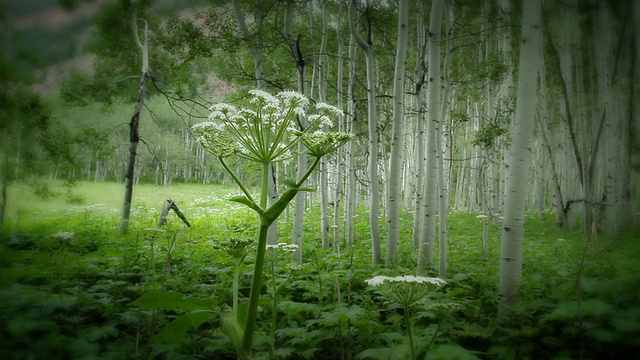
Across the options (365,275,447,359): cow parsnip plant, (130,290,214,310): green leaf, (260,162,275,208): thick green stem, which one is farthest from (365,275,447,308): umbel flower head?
(130,290,214,310): green leaf

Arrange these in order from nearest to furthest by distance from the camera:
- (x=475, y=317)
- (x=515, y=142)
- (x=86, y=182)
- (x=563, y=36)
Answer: (x=86, y=182)
(x=475, y=317)
(x=515, y=142)
(x=563, y=36)

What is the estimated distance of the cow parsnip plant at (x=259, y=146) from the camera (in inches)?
68.1

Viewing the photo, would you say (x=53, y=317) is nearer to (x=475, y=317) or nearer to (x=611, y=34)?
(x=475, y=317)

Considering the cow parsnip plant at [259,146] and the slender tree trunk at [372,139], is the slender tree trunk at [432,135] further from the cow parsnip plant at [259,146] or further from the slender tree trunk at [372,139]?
the cow parsnip plant at [259,146]

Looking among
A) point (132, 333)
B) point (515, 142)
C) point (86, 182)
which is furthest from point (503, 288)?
point (86, 182)

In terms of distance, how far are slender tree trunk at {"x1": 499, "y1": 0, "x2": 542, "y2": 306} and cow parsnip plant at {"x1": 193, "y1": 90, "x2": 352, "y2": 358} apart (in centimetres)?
210

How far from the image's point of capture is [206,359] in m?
2.22

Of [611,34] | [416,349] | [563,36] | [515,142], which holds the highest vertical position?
[563,36]

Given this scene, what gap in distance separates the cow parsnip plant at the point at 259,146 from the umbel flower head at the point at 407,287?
2.54 feet

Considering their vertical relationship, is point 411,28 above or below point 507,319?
above

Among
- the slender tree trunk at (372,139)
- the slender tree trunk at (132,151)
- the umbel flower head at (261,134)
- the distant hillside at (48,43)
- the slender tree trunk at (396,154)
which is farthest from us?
the slender tree trunk at (372,139)

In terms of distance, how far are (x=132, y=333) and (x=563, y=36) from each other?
7.03 metres

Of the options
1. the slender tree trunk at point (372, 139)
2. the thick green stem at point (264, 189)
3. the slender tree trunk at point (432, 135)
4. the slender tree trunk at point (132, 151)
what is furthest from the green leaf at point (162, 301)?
the slender tree trunk at point (372, 139)

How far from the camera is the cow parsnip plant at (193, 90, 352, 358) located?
1729 millimetres
